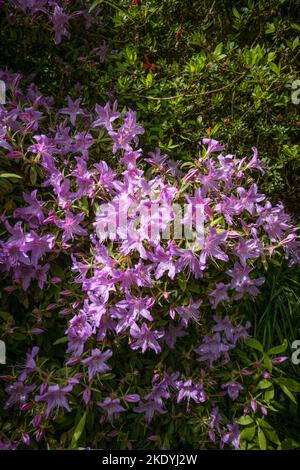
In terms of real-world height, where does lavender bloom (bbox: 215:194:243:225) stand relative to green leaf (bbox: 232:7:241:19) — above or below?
below

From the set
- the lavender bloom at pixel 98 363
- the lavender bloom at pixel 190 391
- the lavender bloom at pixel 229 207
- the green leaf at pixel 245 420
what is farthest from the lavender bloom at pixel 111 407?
the lavender bloom at pixel 229 207

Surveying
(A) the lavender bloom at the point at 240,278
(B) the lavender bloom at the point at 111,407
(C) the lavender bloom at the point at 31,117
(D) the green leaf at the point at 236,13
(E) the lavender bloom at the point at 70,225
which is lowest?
(B) the lavender bloom at the point at 111,407

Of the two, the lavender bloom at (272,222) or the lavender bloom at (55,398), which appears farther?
→ the lavender bloom at (272,222)

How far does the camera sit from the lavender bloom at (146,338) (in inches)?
74.5

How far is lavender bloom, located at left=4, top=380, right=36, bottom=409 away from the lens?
198cm

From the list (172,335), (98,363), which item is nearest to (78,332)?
(98,363)

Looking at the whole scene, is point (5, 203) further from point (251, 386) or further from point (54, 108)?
point (251, 386)

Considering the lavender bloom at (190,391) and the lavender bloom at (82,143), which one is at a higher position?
the lavender bloom at (82,143)

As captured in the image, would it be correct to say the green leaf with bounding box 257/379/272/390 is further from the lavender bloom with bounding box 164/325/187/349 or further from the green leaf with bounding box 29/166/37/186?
the green leaf with bounding box 29/166/37/186

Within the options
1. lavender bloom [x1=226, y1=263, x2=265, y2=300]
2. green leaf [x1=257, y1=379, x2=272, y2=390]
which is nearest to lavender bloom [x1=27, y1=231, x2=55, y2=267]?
lavender bloom [x1=226, y1=263, x2=265, y2=300]

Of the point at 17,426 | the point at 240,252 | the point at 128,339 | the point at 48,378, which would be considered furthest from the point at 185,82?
the point at 17,426

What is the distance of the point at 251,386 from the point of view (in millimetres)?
2152

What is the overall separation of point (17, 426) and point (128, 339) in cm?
50

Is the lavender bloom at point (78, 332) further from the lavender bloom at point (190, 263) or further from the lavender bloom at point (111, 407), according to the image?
the lavender bloom at point (190, 263)
